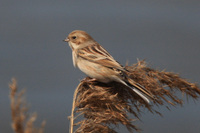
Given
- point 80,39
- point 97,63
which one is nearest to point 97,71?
point 97,63

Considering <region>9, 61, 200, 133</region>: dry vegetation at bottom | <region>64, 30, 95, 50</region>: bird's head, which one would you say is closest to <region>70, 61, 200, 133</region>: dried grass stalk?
<region>9, 61, 200, 133</region>: dry vegetation at bottom

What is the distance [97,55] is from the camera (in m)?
2.05

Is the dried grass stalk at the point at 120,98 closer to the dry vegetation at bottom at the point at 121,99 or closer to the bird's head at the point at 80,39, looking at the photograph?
the dry vegetation at bottom at the point at 121,99

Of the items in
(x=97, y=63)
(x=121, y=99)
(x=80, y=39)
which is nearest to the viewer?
(x=121, y=99)

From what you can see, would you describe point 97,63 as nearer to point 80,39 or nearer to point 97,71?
point 97,71

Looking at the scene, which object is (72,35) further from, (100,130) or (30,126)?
(30,126)

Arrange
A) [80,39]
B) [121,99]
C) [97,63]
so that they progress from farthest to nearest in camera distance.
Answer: [80,39] < [97,63] < [121,99]

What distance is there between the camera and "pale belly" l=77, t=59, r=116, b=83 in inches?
69.5

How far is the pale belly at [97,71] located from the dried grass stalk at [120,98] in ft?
0.62

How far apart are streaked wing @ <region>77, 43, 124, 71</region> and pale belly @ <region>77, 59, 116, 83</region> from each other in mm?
30

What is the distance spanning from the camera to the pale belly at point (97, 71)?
5.79 ft

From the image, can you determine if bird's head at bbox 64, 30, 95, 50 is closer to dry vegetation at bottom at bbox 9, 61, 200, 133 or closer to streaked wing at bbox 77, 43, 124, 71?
streaked wing at bbox 77, 43, 124, 71

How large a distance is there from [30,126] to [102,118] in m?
0.71

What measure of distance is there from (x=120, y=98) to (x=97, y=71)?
0.53m
